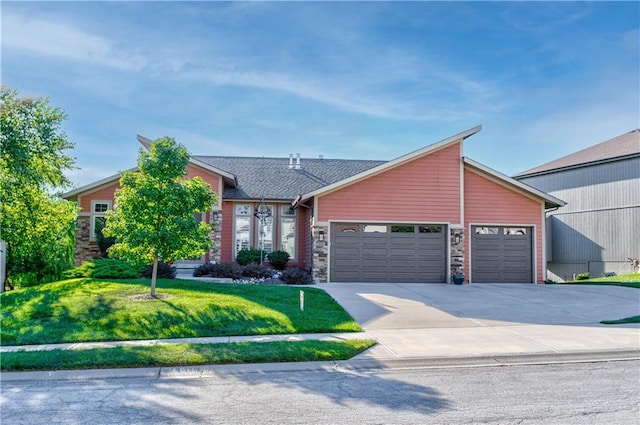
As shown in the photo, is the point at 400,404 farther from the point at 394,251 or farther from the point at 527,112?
the point at 527,112

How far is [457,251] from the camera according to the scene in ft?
61.7

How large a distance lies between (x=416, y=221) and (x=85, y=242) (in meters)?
13.7

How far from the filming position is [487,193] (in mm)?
19438

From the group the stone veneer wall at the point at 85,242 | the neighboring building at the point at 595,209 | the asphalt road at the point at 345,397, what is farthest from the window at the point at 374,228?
the neighboring building at the point at 595,209

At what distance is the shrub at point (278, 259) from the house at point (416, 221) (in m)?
0.93

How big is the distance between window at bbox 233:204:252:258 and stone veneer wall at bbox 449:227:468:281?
867 cm

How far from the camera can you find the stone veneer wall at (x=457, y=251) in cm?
1872

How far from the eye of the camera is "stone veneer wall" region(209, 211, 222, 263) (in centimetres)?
2009

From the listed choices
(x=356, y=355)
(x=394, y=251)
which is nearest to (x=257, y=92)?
(x=394, y=251)

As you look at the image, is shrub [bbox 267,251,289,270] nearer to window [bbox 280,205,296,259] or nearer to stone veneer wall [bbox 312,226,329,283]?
window [bbox 280,205,296,259]

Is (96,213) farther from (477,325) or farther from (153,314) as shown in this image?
(477,325)

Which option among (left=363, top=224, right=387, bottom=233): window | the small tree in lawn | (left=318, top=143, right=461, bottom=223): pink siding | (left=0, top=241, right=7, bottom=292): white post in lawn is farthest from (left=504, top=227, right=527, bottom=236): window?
(left=0, top=241, right=7, bottom=292): white post in lawn

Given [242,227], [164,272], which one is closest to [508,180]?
[242,227]

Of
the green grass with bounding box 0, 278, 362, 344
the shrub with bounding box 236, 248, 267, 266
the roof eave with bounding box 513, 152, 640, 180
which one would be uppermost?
the roof eave with bounding box 513, 152, 640, 180
